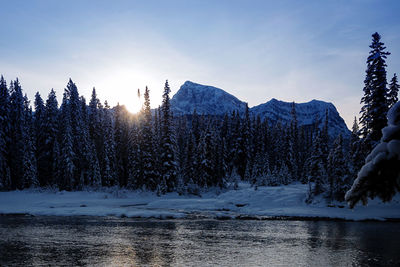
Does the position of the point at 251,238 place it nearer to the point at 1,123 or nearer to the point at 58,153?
the point at 58,153

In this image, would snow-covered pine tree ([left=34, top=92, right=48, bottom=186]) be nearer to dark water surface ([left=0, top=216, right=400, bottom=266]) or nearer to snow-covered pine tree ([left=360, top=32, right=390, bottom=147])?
dark water surface ([left=0, top=216, right=400, bottom=266])

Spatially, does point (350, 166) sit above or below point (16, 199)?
above

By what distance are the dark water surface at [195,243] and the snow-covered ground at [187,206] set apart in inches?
133

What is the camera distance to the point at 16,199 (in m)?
37.0

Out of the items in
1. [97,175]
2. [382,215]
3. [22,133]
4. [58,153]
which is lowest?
[382,215]

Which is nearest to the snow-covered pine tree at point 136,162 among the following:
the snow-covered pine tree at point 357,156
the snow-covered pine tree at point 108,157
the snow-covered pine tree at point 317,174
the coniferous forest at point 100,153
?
the coniferous forest at point 100,153

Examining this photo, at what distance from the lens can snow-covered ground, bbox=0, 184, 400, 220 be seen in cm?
2825

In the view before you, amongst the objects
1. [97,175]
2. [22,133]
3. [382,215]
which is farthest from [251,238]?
[22,133]

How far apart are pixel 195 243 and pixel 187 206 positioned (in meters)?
16.5

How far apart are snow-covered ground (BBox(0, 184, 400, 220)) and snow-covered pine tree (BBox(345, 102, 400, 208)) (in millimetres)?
24994

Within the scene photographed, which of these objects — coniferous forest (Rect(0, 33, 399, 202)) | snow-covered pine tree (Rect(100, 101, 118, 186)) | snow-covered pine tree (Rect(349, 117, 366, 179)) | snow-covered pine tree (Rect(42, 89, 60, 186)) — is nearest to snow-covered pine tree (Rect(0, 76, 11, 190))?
coniferous forest (Rect(0, 33, 399, 202))

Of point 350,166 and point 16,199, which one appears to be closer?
point 350,166

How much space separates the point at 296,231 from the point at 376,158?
797 inches

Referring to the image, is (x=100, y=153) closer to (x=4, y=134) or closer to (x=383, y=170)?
(x=4, y=134)
